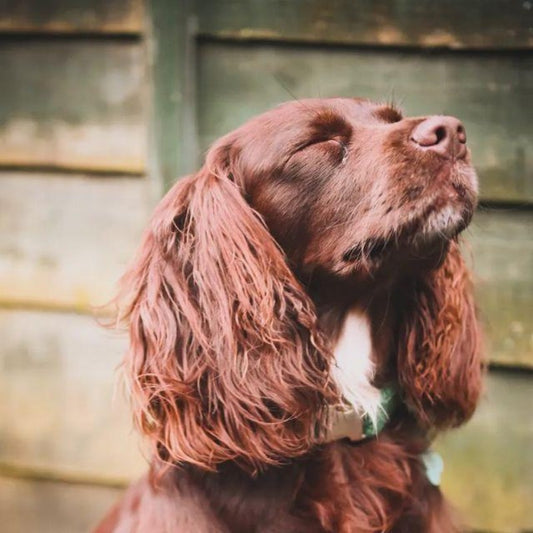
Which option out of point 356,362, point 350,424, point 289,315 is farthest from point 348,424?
point 289,315

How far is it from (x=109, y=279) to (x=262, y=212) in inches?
41.6

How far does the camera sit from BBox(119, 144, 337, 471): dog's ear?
1.77 m

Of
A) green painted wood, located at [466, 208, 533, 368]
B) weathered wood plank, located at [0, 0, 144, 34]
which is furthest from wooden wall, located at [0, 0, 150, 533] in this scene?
green painted wood, located at [466, 208, 533, 368]

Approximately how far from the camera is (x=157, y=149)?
104 inches

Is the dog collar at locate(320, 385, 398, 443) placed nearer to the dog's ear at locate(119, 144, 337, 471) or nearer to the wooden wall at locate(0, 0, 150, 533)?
the dog's ear at locate(119, 144, 337, 471)

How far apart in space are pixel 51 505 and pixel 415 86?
190 cm

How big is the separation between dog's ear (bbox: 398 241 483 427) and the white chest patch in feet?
0.30

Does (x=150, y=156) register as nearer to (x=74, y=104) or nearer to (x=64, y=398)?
(x=74, y=104)

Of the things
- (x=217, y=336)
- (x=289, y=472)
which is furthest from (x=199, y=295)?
(x=289, y=472)

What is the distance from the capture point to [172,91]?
2.56 meters

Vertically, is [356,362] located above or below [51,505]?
above

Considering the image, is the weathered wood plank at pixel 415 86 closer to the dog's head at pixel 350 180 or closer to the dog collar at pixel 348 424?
the dog's head at pixel 350 180

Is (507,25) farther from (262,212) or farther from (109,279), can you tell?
(109,279)

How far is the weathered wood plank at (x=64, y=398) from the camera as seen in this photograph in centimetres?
286
